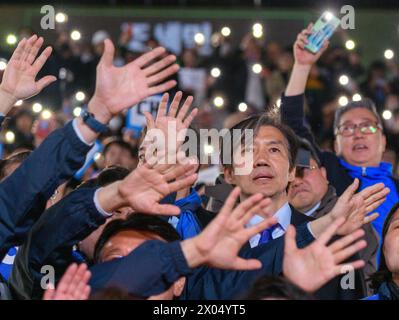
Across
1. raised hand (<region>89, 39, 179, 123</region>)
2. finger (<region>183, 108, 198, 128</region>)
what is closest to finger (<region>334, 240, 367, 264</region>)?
raised hand (<region>89, 39, 179, 123</region>)

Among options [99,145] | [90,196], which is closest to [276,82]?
[99,145]

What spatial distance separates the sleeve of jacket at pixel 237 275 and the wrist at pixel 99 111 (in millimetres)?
698

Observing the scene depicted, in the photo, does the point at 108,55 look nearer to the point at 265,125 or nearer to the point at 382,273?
the point at 265,125

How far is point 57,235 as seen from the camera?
3.33m

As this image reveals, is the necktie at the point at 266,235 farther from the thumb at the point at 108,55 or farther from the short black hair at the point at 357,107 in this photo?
the short black hair at the point at 357,107

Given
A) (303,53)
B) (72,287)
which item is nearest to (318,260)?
(72,287)

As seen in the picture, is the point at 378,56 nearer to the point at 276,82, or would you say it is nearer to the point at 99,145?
the point at 276,82

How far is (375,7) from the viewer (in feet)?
32.2

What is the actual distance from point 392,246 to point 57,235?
49.5 inches

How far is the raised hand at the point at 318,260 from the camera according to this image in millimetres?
3025

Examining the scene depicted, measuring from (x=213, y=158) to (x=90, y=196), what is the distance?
3276 millimetres

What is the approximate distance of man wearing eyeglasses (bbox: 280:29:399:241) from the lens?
16.8ft

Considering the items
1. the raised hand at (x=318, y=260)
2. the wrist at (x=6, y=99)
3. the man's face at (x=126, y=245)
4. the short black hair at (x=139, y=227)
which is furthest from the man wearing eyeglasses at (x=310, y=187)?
the raised hand at (x=318, y=260)

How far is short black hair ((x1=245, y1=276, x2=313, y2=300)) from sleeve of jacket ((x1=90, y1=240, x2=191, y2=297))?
0.80 feet
